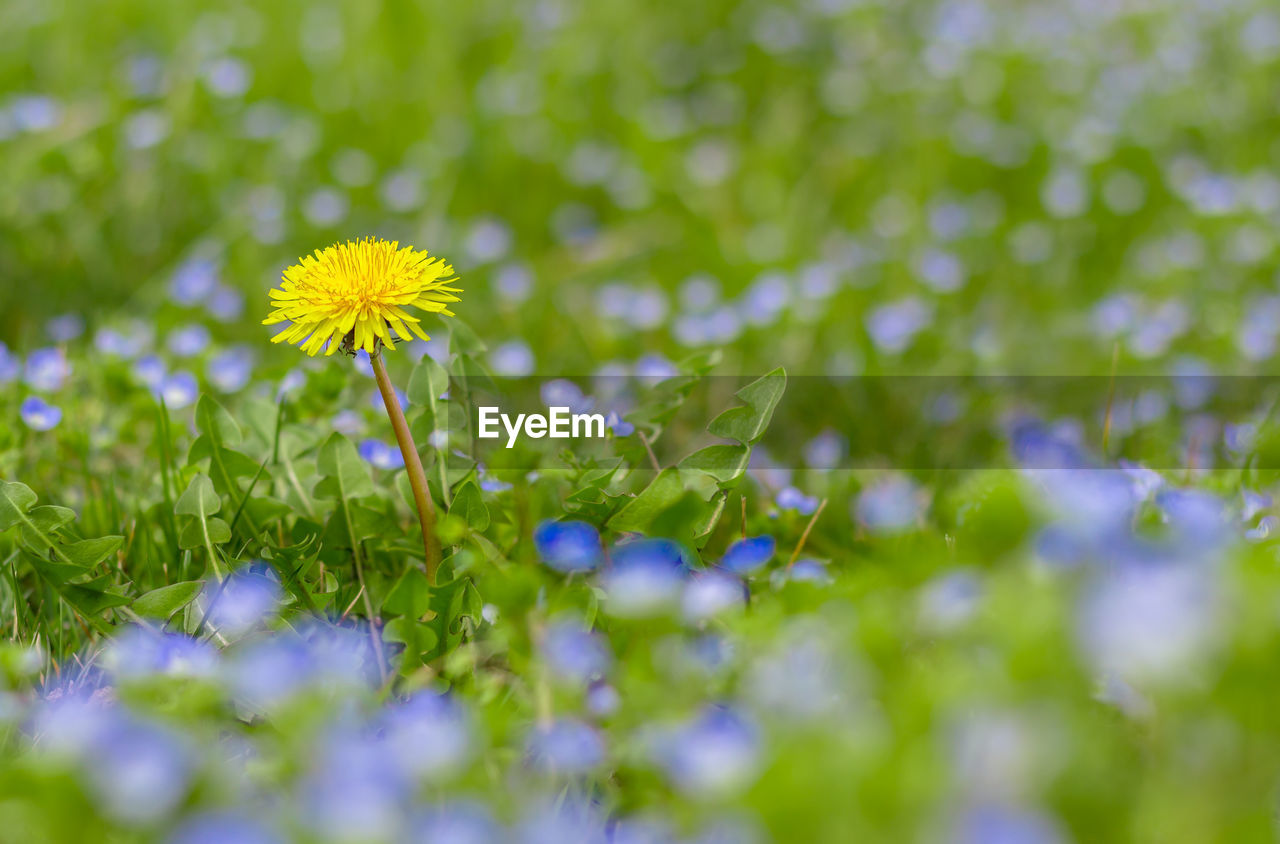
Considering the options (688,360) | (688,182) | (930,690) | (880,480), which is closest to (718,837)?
(930,690)

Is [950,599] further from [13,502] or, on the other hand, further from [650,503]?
[13,502]

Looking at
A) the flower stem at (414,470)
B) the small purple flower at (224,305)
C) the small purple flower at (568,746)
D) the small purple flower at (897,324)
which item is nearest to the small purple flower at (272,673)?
the small purple flower at (568,746)

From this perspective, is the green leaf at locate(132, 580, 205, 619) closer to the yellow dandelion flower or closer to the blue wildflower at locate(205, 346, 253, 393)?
the yellow dandelion flower

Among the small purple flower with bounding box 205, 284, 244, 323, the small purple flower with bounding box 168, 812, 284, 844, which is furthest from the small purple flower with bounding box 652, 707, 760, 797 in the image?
the small purple flower with bounding box 205, 284, 244, 323

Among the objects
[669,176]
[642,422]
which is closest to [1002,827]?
[642,422]

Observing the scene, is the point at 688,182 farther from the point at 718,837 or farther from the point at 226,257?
the point at 718,837
